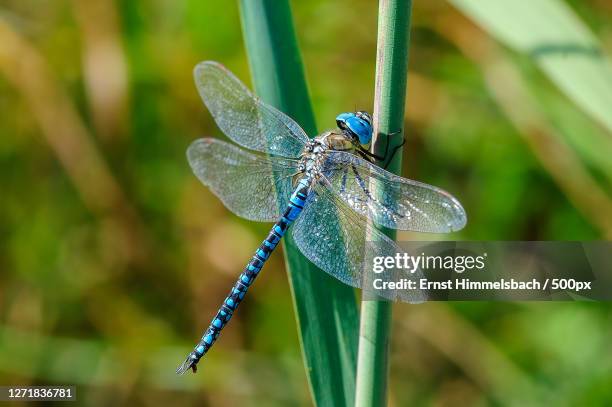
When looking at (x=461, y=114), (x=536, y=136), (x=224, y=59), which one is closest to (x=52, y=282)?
(x=224, y=59)

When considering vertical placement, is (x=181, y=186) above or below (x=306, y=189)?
above

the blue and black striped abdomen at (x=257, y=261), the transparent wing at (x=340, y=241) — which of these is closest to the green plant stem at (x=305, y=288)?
the transparent wing at (x=340, y=241)

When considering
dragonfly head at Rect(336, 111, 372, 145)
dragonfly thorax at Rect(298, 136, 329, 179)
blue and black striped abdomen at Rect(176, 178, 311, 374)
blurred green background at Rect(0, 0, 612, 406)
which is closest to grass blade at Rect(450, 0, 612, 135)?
dragonfly head at Rect(336, 111, 372, 145)

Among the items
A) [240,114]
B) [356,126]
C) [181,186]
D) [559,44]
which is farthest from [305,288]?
[181,186]

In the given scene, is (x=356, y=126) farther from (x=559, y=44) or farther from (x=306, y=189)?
(x=559, y=44)

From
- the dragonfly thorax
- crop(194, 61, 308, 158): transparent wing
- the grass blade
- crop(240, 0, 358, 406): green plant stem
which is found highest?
the grass blade

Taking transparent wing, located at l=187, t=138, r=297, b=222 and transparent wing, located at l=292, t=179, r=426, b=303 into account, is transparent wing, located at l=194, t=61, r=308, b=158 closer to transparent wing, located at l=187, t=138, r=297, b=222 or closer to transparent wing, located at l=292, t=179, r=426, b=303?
transparent wing, located at l=187, t=138, r=297, b=222
